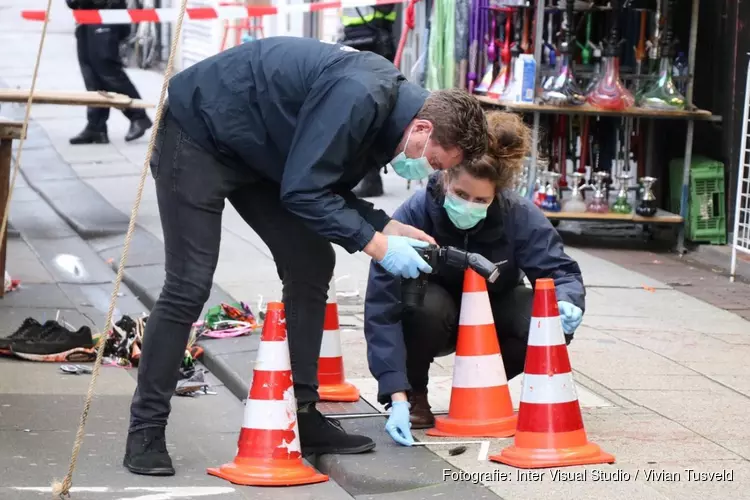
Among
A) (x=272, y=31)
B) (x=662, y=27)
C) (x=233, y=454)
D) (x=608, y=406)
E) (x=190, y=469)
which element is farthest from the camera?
(x=272, y=31)

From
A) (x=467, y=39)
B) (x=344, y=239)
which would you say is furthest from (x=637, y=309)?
(x=344, y=239)

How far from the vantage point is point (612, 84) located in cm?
886

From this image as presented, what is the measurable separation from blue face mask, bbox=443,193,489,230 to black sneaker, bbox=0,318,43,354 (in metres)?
2.45

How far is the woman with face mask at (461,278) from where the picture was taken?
4.75 meters

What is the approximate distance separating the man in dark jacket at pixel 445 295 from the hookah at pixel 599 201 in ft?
13.8

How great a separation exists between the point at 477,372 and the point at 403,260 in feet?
2.71

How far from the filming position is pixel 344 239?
13.7 feet

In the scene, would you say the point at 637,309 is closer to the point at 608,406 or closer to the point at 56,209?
the point at 608,406

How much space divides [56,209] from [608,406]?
592 centimetres

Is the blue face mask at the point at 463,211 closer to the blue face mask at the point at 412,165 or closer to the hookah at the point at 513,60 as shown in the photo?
the blue face mask at the point at 412,165

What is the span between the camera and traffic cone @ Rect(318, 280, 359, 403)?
5.42 m

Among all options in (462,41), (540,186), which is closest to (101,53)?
(462,41)

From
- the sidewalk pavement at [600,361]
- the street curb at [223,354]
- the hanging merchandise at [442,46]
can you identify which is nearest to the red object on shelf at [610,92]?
the sidewalk pavement at [600,361]

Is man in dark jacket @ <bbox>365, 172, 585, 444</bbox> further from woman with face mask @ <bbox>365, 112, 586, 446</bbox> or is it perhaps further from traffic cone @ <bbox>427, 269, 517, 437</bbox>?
traffic cone @ <bbox>427, 269, 517, 437</bbox>
